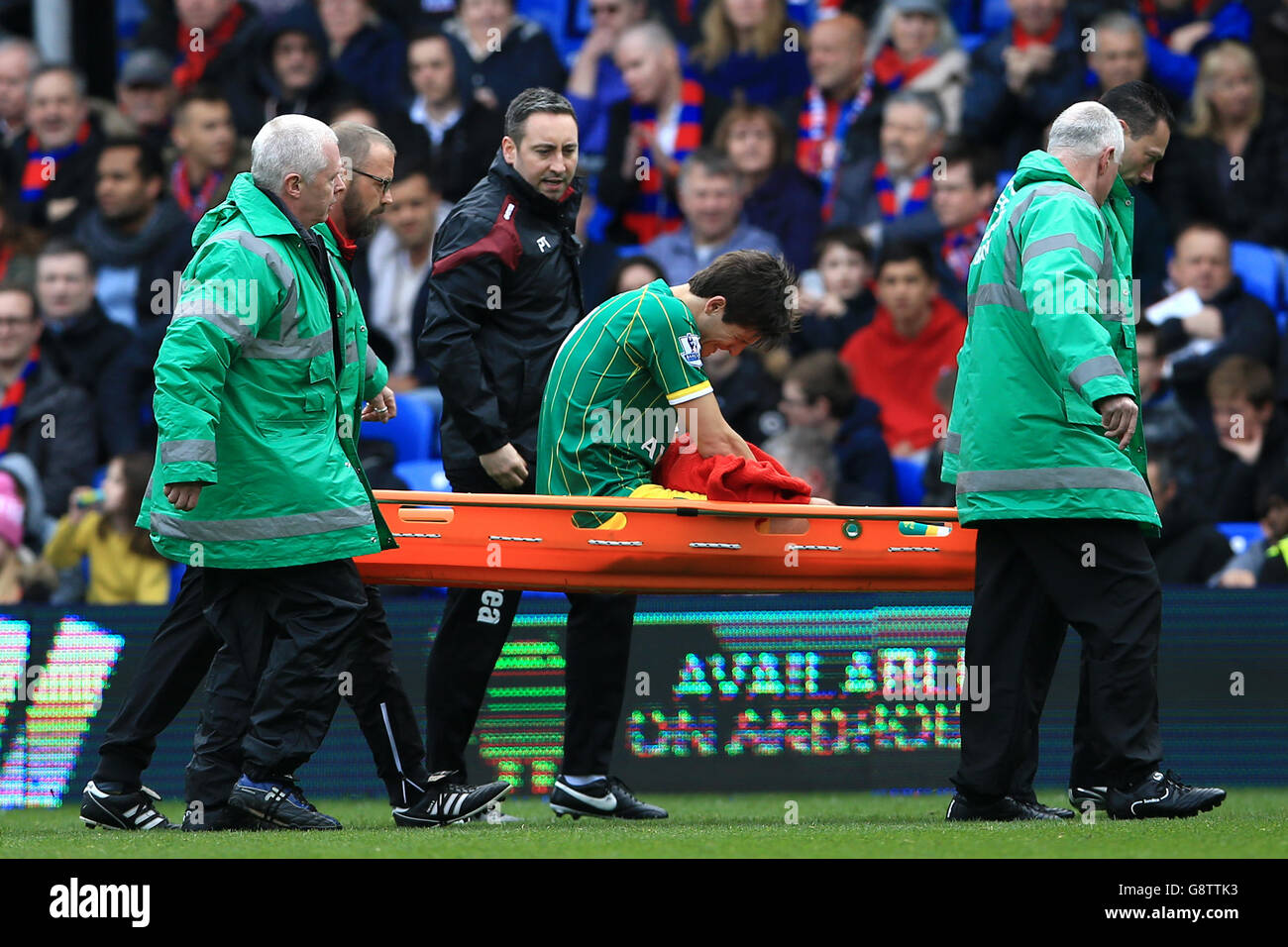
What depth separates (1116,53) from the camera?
34.2 ft

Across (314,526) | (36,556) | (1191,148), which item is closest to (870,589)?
(314,526)

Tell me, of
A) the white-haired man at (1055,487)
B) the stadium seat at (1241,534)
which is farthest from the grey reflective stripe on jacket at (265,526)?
the stadium seat at (1241,534)

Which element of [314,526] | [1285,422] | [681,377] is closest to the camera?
[314,526]

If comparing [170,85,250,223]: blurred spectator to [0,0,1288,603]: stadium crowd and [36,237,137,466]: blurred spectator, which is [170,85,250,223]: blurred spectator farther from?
[36,237,137,466]: blurred spectator

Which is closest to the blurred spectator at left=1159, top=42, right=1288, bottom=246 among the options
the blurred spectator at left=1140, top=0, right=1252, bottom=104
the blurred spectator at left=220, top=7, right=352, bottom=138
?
the blurred spectator at left=1140, top=0, right=1252, bottom=104

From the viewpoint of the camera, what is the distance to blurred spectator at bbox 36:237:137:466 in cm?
1094

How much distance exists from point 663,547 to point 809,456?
3.45 meters

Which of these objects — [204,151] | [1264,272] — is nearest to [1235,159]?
[1264,272]

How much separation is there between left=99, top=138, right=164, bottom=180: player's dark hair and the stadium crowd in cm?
2

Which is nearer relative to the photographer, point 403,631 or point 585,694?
point 585,694

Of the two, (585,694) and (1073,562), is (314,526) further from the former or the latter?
(1073,562)

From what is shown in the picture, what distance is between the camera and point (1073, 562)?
5922 mm

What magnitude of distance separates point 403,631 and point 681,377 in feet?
8.47

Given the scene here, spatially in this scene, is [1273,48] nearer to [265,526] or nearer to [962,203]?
[962,203]
